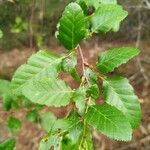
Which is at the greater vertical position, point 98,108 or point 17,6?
point 17,6

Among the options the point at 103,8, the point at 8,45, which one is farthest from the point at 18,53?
the point at 103,8

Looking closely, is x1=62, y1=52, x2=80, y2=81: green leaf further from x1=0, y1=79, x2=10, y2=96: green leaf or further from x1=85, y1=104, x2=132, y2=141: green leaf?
x1=0, y1=79, x2=10, y2=96: green leaf

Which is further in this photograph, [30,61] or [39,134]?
[39,134]

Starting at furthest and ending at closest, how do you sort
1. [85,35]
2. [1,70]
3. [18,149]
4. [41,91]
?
[1,70]
[18,149]
[85,35]
[41,91]

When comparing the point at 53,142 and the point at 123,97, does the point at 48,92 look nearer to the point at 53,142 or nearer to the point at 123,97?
the point at 53,142

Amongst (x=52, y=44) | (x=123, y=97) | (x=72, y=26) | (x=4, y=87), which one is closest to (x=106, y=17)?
(x=72, y=26)

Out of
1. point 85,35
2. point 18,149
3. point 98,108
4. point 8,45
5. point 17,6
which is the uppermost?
point 17,6

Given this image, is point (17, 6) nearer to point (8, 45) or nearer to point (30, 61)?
point (8, 45)

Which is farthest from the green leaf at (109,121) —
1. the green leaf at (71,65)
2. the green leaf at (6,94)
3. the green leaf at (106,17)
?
the green leaf at (6,94)
